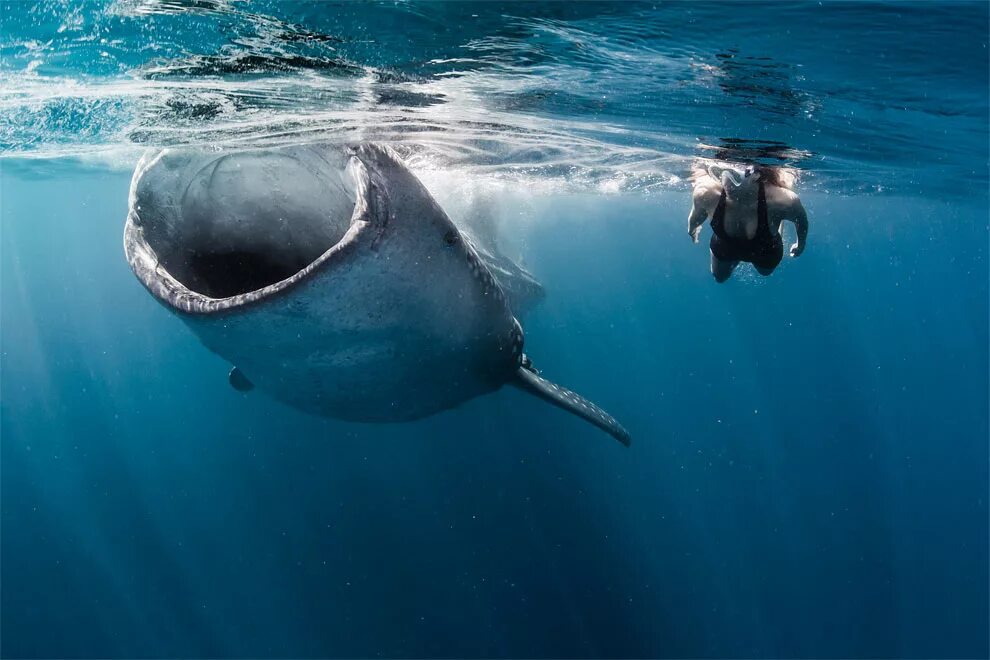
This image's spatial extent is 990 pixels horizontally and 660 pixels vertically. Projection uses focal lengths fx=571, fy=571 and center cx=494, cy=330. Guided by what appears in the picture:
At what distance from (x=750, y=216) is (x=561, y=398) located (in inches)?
124

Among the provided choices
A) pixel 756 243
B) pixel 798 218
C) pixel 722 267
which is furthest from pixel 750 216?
pixel 722 267

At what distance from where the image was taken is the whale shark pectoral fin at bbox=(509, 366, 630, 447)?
6773 millimetres

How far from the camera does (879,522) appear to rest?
24438mm

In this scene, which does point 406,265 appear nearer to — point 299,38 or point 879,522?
point 299,38

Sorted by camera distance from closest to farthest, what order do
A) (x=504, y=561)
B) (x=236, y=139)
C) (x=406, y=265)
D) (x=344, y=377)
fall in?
(x=406, y=265), (x=344, y=377), (x=236, y=139), (x=504, y=561)

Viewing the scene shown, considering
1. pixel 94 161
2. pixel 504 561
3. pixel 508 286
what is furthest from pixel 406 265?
pixel 94 161

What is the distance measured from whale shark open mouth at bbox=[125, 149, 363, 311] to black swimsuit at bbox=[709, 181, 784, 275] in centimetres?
468

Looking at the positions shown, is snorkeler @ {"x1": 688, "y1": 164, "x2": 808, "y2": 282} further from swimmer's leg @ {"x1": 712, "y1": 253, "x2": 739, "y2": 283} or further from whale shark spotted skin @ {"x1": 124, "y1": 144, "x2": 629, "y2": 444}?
whale shark spotted skin @ {"x1": 124, "y1": 144, "x2": 629, "y2": 444}

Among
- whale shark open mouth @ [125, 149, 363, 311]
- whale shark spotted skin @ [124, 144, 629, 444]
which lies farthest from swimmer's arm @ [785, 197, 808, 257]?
whale shark open mouth @ [125, 149, 363, 311]

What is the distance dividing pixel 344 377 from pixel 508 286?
7046mm

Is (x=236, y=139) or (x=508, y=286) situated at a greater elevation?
(x=236, y=139)

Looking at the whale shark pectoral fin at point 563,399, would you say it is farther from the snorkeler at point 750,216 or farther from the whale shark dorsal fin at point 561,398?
the snorkeler at point 750,216

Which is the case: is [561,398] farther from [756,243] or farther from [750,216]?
[750,216]

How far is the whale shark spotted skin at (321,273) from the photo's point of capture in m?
3.21
